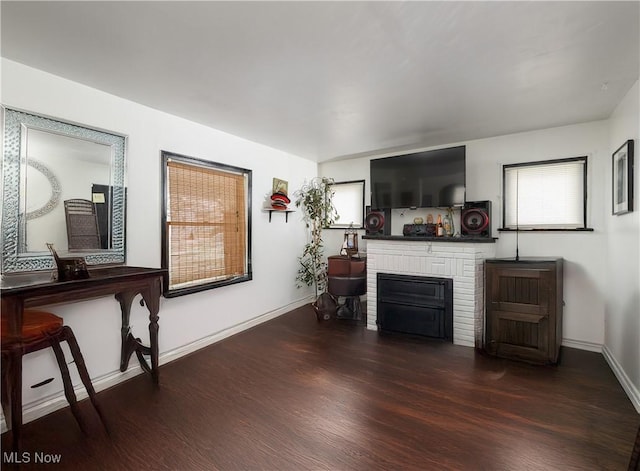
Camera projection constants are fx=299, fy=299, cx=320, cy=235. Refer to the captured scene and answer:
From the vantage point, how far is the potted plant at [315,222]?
4762 mm

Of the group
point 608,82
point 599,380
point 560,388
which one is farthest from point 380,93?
point 599,380

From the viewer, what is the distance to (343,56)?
1942 mm

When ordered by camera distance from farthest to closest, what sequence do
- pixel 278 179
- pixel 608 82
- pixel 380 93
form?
pixel 278 179 → pixel 380 93 → pixel 608 82

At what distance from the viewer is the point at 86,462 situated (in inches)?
66.2

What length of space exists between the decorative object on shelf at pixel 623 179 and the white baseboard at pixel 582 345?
1.45m

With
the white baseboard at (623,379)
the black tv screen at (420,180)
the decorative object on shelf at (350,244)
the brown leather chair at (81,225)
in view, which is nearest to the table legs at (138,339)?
the brown leather chair at (81,225)

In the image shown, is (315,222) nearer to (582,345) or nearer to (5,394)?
(582,345)

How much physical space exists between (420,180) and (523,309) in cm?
180

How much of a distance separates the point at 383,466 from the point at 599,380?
7.37 feet

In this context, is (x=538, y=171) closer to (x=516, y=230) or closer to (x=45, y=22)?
(x=516, y=230)

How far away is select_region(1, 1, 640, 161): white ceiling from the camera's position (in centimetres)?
156

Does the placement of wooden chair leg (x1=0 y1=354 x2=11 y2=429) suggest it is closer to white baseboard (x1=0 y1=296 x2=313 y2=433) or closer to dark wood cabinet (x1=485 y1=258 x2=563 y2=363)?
white baseboard (x1=0 y1=296 x2=313 y2=433)

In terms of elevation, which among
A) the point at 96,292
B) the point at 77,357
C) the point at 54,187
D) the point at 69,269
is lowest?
the point at 77,357

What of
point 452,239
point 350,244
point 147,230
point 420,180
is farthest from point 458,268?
point 147,230
